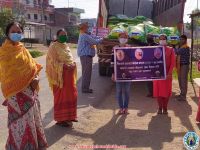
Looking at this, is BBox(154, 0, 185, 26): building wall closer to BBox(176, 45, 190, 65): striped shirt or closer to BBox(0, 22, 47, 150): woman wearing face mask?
BBox(176, 45, 190, 65): striped shirt

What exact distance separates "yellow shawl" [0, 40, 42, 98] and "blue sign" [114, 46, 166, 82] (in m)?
2.55

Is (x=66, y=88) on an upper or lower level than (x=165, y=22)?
lower

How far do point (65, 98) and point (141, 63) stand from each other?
65.1 inches

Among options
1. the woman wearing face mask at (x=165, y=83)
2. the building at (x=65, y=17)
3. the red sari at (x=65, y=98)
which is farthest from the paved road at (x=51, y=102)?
the building at (x=65, y=17)

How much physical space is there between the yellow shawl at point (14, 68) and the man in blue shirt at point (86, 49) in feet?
13.9

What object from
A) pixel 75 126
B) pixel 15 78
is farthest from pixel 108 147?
pixel 15 78

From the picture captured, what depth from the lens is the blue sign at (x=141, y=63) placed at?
22.5 feet

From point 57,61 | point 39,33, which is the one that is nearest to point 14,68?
point 57,61

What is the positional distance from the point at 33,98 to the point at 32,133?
445mm

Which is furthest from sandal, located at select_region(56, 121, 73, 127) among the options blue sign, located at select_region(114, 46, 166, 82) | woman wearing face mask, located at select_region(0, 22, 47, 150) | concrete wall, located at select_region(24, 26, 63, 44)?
concrete wall, located at select_region(24, 26, 63, 44)

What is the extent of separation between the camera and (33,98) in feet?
15.5

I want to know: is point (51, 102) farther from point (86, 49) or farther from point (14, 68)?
point (14, 68)

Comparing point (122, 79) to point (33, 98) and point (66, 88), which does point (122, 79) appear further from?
point (33, 98)

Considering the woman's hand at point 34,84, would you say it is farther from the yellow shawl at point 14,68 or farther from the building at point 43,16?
the building at point 43,16
